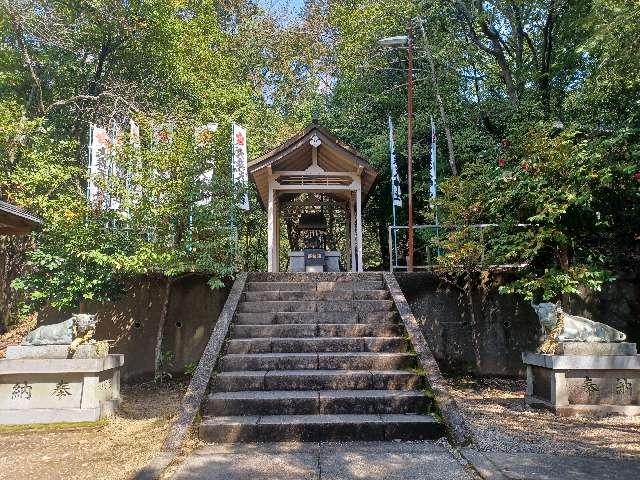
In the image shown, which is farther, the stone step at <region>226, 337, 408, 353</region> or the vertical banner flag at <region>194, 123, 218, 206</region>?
the vertical banner flag at <region>194, 123, 218, 206</region>

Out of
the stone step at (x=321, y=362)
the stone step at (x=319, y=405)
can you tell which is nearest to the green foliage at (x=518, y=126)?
the stone step at (x=321, y=362)

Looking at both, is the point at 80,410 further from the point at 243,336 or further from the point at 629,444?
the point at 629,444

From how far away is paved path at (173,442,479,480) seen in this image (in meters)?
4.30

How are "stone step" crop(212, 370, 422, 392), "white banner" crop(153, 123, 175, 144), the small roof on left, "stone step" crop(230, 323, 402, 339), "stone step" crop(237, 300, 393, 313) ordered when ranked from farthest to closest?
"white banner" crop(153, 123, 175, 144) → "stone step" crop(237, 300, 393, 313) → "stone step" crop(230, 323, 402, 339) → the small roof on left → "stone step" crop(212, 370, 422, 392)

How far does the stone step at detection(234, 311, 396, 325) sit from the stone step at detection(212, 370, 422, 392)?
159 centimetres

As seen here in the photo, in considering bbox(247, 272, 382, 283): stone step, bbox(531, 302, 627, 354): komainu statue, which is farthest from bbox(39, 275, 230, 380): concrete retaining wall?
bbox(531, 302, 627, 354): komainu statue

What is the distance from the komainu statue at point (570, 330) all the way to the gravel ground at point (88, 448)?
5071 mm

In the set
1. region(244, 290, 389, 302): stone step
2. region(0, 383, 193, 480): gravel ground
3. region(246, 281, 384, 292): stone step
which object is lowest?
region(0, 383, 193, 480): gravel ground

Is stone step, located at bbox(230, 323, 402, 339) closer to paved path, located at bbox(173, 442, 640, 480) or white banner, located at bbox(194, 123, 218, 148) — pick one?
paved path, located at bbox(173, 442, 640, 480)

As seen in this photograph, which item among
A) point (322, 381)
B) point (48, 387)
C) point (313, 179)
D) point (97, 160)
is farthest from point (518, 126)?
point (48, 387)

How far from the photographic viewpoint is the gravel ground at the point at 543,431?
501 centimetres

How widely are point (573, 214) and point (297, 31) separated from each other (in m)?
20.0

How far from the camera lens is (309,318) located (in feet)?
25.9

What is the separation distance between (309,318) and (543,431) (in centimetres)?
354
